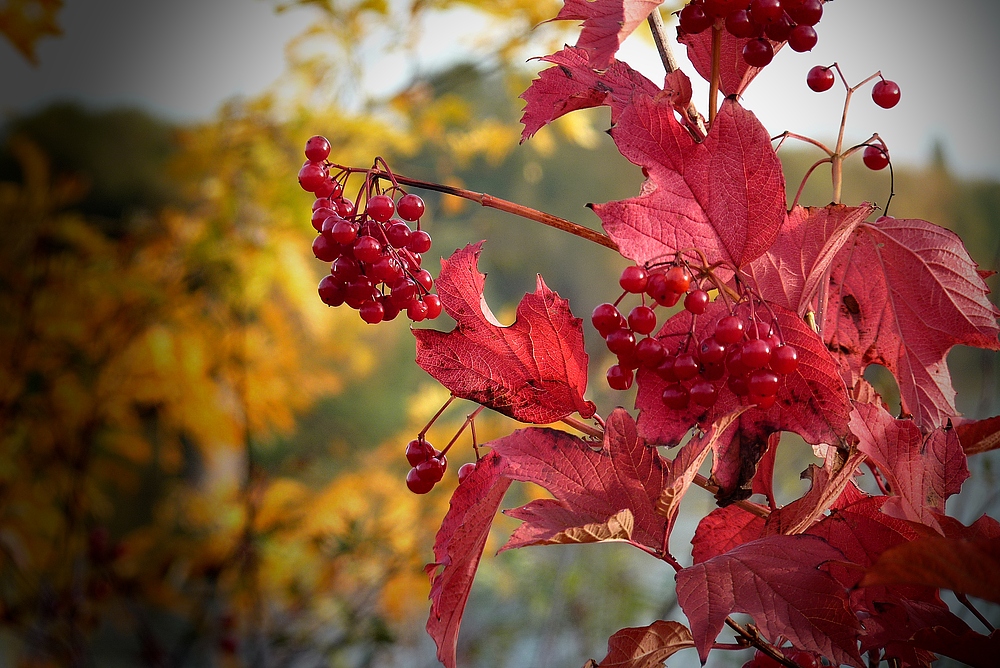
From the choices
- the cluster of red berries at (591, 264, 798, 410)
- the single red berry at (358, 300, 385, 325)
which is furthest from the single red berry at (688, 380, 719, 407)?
the single red berry at (358, 300, 385, 325)

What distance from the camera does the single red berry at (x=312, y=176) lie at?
24 centimetres

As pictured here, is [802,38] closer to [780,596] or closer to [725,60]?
[725,60]

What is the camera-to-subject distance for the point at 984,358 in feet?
2.48

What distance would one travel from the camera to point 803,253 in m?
0.20

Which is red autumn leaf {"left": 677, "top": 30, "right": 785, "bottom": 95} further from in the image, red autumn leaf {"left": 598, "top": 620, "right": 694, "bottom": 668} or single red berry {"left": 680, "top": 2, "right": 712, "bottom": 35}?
red autumn leaf {"left": 598, "top": 620, "right": 694, "bottom": 668}

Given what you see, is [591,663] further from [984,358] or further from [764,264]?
[984,358]

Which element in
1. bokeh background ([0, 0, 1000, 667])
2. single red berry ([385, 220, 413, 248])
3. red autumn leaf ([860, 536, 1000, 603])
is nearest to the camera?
red autumn leaf ([860, 536, 1000, 603])

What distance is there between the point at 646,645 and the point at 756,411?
0.24 ft

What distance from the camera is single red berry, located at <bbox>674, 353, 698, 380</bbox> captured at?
19 cm

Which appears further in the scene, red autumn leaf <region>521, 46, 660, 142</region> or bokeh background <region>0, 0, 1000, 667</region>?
bokeh background <region>0, 0, 1000, 667</region>

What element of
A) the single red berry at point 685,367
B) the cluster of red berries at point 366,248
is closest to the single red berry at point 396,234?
the cluster of red berries at point 366,248

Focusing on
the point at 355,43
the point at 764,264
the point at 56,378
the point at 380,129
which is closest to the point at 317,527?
the point at 56,378

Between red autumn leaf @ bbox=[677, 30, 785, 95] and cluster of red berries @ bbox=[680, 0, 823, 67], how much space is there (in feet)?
0.04

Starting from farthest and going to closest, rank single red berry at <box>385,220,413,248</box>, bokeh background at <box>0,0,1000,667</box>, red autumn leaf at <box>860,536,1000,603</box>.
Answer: bokeh background at <box>0,0,1000,667</box>, single red berry at <box>385,220,413,248</box>, red autumn leaf at <box>860,536,1000,603</box>
